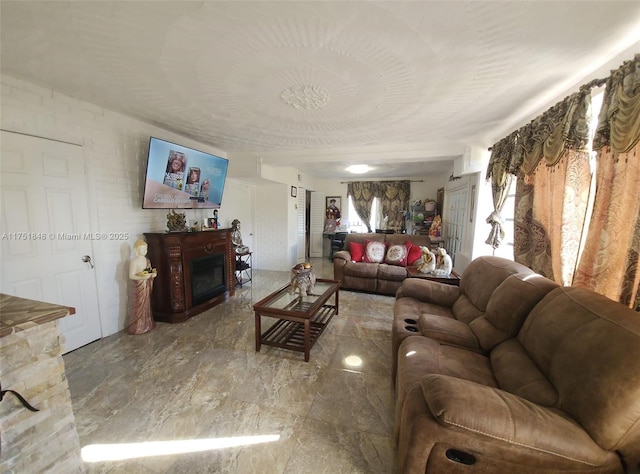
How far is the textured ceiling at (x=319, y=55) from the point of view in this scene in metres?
1.20

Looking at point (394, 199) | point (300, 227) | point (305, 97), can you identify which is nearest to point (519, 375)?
point (305, 97)

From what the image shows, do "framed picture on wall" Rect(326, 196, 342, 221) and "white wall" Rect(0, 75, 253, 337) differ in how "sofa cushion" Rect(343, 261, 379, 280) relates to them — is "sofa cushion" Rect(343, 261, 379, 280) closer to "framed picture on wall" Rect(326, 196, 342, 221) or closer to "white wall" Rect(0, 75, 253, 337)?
"white wall" Rect(0, 75, 253, 337)

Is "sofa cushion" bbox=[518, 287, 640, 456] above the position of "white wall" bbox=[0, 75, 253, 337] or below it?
below

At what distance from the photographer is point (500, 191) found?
2.69 metres

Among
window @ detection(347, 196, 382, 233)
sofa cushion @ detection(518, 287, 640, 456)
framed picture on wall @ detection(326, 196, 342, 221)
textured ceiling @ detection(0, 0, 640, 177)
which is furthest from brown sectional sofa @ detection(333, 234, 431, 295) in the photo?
framed picture on wall @ detection(326, 196, 342, 221)

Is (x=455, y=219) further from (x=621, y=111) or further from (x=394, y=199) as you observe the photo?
(x=621, y=111)

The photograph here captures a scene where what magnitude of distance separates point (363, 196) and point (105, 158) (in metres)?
5.17

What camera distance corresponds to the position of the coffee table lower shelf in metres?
2.22

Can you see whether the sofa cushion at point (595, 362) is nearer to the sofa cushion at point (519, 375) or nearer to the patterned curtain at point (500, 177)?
the sofa cushion at point (519, 375)

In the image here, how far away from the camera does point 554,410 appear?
966mm

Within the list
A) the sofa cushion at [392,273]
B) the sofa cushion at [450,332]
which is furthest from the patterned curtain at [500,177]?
the sofa cushion at [450,332]

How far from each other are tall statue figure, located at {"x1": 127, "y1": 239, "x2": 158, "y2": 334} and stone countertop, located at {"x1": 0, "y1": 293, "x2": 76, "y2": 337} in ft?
5.11

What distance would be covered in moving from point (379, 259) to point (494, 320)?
259 cm

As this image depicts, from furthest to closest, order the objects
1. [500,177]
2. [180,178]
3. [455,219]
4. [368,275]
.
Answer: [455,219]
[368,275]
[180,178]
[500,177]
